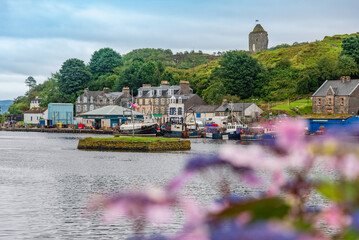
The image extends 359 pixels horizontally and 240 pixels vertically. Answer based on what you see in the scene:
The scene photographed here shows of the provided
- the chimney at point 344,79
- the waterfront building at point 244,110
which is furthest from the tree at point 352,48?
the waterfront building at point 244,110

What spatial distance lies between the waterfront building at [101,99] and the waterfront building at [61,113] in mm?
4363

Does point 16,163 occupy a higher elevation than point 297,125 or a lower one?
lower

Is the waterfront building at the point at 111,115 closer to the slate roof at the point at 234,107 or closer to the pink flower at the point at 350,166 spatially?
the slate roof at the point at 234,107

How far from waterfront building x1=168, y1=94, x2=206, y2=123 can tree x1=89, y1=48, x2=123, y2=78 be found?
64.4 m

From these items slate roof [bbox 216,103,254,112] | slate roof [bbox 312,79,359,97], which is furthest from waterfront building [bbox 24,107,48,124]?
slate roof [bbox 312,79,359,97]

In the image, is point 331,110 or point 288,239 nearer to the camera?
point 288,239

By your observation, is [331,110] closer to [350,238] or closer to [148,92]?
[148,92]

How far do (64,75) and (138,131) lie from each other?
8040 cm

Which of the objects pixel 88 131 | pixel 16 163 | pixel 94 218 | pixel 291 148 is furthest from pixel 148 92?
pixel 291 148

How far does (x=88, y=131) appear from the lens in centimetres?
12081

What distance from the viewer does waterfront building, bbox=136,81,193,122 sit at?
403 ft

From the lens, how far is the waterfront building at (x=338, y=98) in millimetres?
92188

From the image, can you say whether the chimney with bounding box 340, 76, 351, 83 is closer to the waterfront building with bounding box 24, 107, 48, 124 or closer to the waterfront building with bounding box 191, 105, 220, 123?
the waterfront building with bounding box 191, 105, 220, 123

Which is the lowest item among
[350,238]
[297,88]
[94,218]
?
[94,218]
